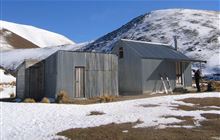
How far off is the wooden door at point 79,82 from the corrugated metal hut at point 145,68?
228 inches

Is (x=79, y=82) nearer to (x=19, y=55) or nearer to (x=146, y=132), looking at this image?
(x=146, y=132)

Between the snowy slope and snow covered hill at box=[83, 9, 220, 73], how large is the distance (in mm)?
49104

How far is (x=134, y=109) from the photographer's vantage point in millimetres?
17547

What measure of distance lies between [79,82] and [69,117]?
8.84 metres

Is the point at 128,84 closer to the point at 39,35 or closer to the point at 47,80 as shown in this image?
the point at 47,80

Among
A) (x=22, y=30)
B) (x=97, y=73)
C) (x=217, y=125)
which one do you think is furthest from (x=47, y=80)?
(x=22, y=30)

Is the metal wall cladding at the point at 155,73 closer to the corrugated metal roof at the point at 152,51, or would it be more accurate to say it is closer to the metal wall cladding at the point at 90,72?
the corrugated metal roof at the point at 152,51

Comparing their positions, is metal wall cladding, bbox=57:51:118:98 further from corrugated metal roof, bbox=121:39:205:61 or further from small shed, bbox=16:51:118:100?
corrugated metal roof, bbox=121:39:205:61

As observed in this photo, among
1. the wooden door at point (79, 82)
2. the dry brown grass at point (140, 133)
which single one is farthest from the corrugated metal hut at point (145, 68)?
the dry brown grass at point (140, 133)

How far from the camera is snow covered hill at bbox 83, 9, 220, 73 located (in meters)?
76.4

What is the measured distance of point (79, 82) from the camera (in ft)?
80.2

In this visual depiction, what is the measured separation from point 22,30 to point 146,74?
142m

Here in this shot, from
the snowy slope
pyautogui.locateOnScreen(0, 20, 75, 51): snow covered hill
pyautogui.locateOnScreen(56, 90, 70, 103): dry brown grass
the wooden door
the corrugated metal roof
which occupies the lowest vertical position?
the snowy slope

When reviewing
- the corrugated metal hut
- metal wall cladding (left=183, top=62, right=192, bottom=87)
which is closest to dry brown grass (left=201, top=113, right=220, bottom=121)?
the corrugated metal hut
